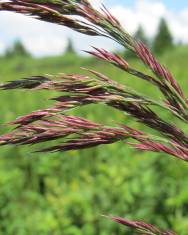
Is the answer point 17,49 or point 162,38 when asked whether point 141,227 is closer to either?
point 162,38

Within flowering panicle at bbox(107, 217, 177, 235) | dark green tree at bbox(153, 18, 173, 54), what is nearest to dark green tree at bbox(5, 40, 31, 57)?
dark green tree at bbox(153, 18, 173, 54)

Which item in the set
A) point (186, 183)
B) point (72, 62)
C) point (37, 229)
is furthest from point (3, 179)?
point (72, 62)

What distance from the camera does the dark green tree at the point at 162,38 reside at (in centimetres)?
7150

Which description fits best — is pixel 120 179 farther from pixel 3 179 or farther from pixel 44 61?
pixel 44 61

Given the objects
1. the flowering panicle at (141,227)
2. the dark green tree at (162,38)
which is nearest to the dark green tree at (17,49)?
the dark green tree at (162,38)

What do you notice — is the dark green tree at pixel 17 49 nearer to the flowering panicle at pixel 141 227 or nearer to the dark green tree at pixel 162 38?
the dark green tree at pixel 162 38

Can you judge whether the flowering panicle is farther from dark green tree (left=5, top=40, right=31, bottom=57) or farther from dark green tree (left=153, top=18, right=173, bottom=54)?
dark green tree (left=5, top=40, right=31, bottom=57)

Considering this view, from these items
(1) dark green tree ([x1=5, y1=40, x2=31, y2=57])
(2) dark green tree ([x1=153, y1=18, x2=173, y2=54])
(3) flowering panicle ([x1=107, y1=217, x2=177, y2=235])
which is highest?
(1) dark green tree ([x1=5, y1=40, x2=31, y2=57])

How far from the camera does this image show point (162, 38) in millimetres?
73375

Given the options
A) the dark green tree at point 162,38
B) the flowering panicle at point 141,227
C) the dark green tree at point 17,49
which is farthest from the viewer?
the dark green tree at point 17,49

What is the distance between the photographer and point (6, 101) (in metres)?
14.8

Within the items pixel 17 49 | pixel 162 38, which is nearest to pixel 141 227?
pixel 162 38

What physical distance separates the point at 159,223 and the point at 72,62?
208ft

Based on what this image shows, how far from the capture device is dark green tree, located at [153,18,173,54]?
235 feet
